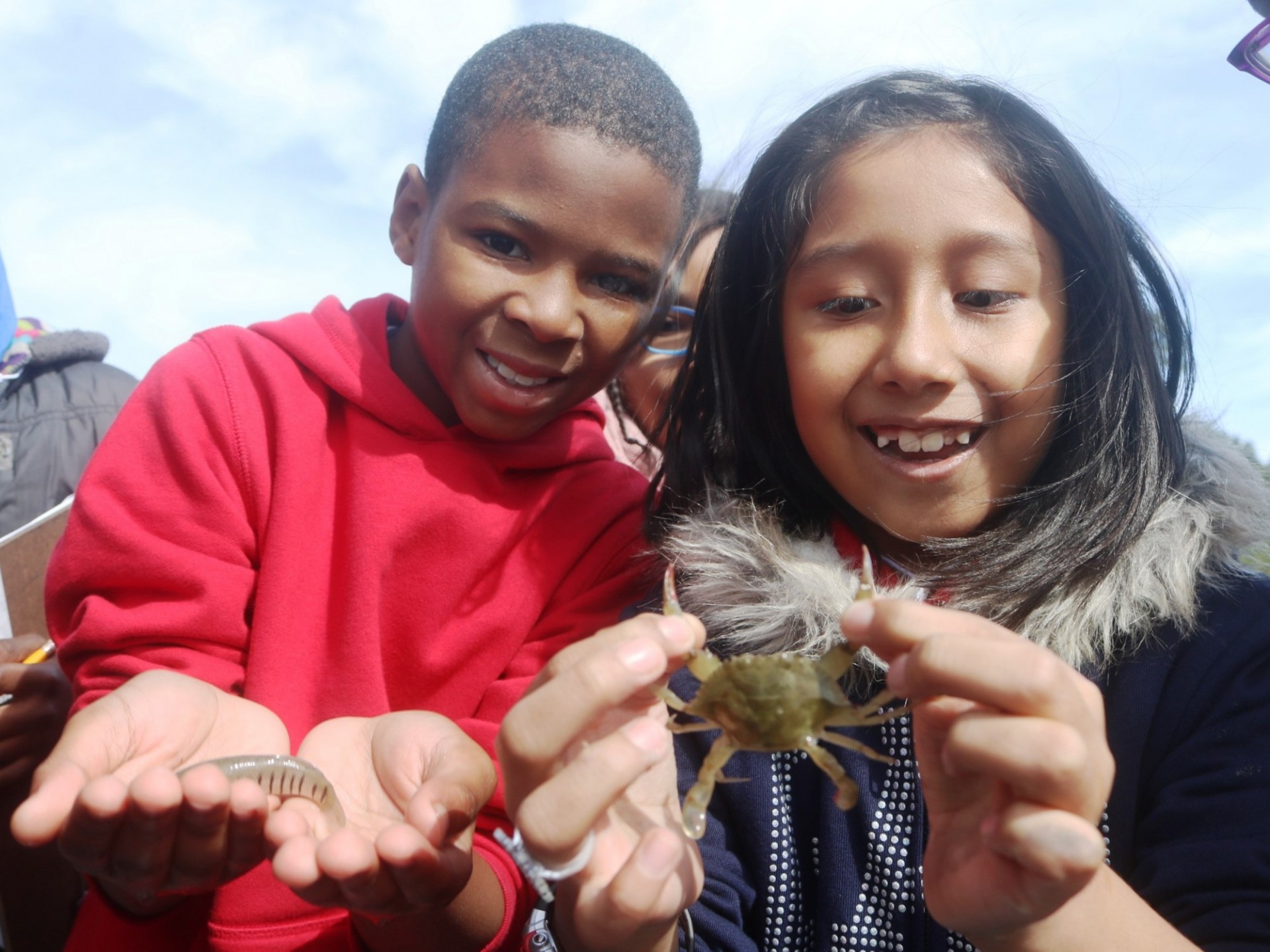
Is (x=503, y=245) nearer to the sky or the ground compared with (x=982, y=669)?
nearer to the sky

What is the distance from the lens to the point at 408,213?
10.2 feet

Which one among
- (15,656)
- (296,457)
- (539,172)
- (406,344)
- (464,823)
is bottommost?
(15,656)

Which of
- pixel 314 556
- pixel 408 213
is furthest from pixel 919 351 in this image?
pixel 408 213

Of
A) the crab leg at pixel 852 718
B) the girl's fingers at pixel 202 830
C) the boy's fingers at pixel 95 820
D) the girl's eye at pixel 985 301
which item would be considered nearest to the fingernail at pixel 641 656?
the crab leg at pixel 852 718

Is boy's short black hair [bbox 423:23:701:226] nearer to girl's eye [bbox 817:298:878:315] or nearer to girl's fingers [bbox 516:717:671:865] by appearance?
girl's eye [bbox 817:298:878:315]

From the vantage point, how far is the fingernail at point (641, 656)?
54.8 inches

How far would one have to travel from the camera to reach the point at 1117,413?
2.24m

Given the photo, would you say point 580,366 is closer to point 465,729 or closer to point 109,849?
point 465,729

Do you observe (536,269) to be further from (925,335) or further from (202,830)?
(202,830)

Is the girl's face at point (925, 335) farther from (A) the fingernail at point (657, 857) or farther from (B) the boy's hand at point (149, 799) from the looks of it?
(B) the boy's hand at point (149, 799)

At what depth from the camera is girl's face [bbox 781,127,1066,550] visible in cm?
212

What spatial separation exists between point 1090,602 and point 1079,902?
0.78 metres

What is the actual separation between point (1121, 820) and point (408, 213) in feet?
9.05

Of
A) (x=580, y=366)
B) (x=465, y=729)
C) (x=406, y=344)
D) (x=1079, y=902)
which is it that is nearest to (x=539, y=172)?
(x=580, y=366)
